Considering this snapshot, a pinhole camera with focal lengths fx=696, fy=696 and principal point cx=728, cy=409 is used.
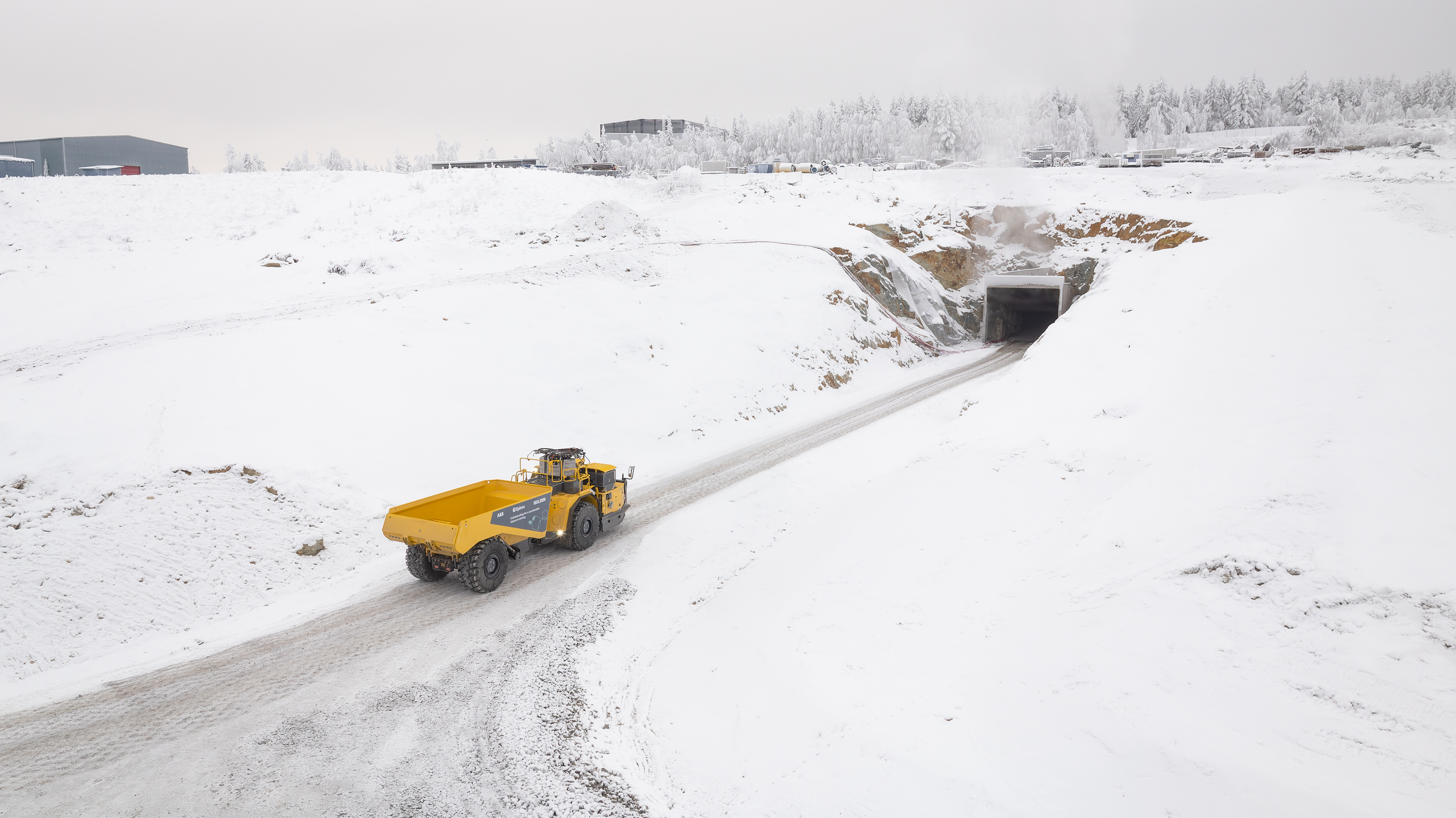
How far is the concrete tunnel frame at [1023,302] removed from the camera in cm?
3897

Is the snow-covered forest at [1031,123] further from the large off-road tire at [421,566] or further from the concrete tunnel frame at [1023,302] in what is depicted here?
the large off-road tire at [421,566]

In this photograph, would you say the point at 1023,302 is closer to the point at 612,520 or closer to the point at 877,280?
the point at 877,280

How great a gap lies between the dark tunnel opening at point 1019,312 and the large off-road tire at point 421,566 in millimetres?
36098

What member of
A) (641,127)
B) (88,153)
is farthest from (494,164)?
(641,127)

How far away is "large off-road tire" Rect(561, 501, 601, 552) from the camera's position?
44.4 ft

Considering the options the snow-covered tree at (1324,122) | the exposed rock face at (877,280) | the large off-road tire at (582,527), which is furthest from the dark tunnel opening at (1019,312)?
the snow-covered tree at (1324,122)

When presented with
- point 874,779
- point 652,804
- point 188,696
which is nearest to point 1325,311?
point 874,779

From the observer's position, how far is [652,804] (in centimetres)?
695

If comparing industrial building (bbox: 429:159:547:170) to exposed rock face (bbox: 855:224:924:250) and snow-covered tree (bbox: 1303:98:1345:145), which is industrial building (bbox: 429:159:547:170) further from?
snow-covered tree (bbox: 1303:98:1345:145)

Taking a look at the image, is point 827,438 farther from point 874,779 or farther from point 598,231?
point 598,231

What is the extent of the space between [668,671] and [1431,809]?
7423 millimetres

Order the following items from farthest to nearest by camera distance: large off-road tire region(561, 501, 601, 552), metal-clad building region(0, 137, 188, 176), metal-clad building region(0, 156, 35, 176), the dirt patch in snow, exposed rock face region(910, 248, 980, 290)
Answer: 1. metal-clad building region(0, 137, 188, 176)
2. metal-clad building region(0, 156, 35, 176)
3. exposed rock face region(910, 248, 980, 290)
4. large off-road tire region(561, 501, 601, 552)
5. the dirt patch in snow

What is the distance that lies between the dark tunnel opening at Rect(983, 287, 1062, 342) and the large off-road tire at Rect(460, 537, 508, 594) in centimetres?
3550

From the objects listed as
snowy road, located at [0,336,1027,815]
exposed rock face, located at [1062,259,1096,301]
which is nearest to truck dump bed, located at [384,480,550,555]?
snowy road, located at [0,336,1027,815]
